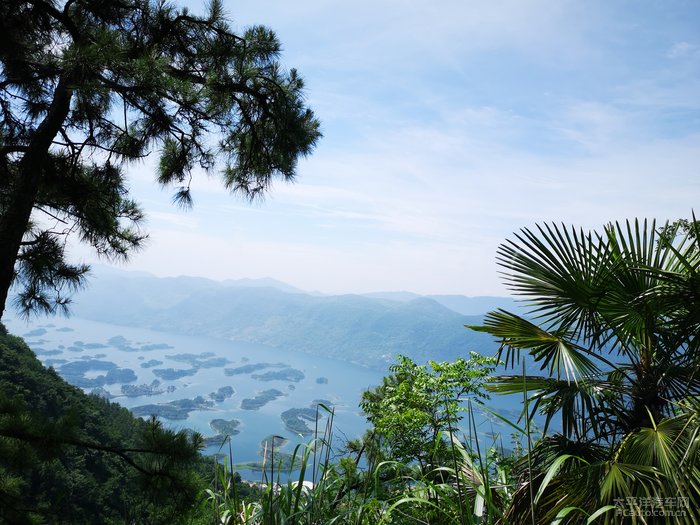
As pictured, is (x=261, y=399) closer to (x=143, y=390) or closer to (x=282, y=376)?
(x=282, y=376)

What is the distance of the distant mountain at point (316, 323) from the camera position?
124 metres

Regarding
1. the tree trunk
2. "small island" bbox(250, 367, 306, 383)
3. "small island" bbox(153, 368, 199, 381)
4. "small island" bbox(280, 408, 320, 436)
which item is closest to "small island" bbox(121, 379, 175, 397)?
"small island" bbox(153, 368, 199, 381)

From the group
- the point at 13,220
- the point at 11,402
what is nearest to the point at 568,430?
the point at 11,402

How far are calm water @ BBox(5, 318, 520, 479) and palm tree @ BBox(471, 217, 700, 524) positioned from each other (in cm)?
3980

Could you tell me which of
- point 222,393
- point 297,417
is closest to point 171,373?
point 222,393

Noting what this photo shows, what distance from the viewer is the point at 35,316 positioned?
378cm

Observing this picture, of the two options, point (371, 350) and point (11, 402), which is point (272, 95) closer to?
point (11, 402)

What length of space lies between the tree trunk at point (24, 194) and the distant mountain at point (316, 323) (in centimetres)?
10888

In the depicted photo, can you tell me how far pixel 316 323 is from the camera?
6457 inches

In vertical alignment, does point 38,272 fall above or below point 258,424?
above

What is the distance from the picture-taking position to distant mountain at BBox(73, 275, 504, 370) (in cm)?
12444

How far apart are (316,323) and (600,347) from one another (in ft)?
538

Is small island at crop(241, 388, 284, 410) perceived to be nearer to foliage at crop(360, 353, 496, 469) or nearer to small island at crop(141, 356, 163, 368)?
small island at crop(141, 356, 163, 368)

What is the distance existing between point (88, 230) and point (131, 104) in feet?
5.14
